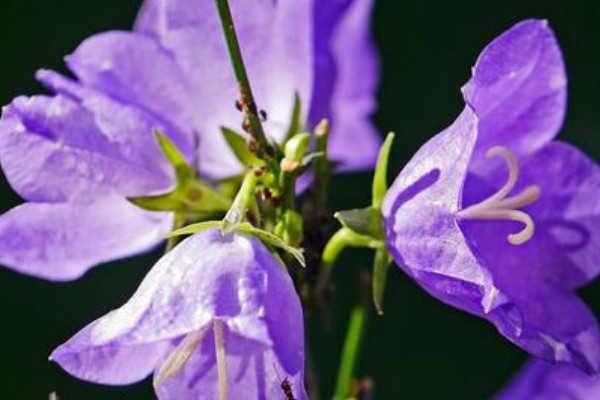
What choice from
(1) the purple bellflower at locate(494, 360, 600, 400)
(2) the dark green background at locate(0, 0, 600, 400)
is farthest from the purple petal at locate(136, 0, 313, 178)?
(2) the dark green background at locate(0, 0, 600, 400)

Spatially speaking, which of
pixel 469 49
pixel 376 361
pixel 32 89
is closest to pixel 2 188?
pixel 32 89

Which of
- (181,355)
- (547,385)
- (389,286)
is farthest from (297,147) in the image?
(389,286)

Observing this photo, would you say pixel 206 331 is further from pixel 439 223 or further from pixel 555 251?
pixel 555 251

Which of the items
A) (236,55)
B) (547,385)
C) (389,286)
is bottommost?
(389,286)

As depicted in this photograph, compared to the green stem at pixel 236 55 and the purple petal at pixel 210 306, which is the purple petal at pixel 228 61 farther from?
the purple petal at pixel 210 306

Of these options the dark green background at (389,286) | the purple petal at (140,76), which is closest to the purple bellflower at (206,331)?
the purple petal at (140,76)

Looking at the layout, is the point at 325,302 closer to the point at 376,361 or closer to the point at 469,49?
the point at 376,361
